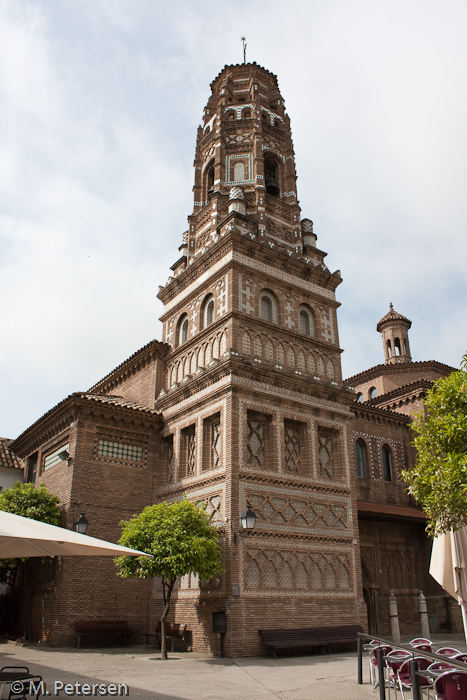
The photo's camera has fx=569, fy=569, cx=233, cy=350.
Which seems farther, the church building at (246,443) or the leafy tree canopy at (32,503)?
the leafy tree canopy at (32,503)

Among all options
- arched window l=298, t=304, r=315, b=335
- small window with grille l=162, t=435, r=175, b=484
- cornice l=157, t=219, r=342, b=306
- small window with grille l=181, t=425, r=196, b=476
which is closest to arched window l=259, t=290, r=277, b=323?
cornice l=157, t=219, r=342, b=306

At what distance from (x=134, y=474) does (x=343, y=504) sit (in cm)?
709

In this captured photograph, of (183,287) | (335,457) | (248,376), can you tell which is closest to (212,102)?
(183,287)

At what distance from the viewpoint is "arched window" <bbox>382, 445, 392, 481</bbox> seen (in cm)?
2486

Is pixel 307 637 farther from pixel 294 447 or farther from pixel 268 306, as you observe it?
pixel 268 306

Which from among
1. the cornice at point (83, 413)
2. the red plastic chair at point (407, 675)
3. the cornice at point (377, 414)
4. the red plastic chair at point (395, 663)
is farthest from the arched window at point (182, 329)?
the red plastic chair at point (407, 675)

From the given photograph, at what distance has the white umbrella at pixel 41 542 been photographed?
24.5ft

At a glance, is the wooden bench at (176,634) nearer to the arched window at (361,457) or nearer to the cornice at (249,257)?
the arched window at (361,457)

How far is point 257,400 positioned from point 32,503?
786 cm

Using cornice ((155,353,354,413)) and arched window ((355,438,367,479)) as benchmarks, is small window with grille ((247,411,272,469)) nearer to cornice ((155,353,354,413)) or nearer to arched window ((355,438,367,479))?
cornice ((155,353,354,413))

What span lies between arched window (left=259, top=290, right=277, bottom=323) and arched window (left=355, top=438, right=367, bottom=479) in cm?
765

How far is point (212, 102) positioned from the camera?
2669 cm

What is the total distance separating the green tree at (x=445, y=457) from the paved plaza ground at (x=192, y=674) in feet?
11.7

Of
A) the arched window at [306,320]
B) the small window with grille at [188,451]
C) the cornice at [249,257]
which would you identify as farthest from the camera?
the arched window at [306,320]
